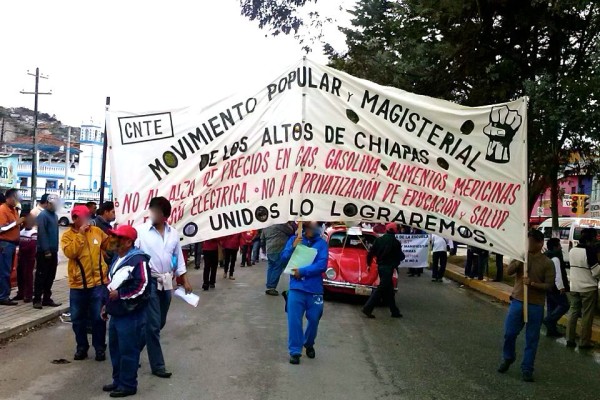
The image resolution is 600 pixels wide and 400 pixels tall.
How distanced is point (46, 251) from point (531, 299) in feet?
23.3

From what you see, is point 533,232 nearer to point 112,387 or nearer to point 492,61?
point 112,387

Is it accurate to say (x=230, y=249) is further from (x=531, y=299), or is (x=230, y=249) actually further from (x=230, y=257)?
(x=531, y=299)

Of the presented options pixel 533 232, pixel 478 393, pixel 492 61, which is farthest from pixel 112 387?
pixel 492 61

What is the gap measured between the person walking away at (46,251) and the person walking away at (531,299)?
687cm

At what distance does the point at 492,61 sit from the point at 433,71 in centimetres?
150

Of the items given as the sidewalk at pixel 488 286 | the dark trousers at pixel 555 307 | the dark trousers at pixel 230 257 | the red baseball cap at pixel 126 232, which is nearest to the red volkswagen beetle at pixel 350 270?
the dark trousers at pixel 555 307

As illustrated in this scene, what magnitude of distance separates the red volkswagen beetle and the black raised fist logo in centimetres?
681

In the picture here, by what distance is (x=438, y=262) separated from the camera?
19641 millimetres

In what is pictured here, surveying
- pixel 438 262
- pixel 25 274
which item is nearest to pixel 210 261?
pixel 25 274

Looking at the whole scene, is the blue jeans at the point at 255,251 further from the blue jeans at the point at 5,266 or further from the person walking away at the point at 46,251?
the blue jeans at the point at 5,266

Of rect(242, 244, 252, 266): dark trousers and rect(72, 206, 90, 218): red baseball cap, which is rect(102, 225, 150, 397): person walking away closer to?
rect(72, 206, 90, 218): red baseball cap

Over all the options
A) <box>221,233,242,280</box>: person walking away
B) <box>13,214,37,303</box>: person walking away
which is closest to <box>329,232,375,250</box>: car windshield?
<box>221,233,242,280</box>: person walking away

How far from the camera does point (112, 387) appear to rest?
6.11 meters

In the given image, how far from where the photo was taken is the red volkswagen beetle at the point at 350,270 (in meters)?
12.8
